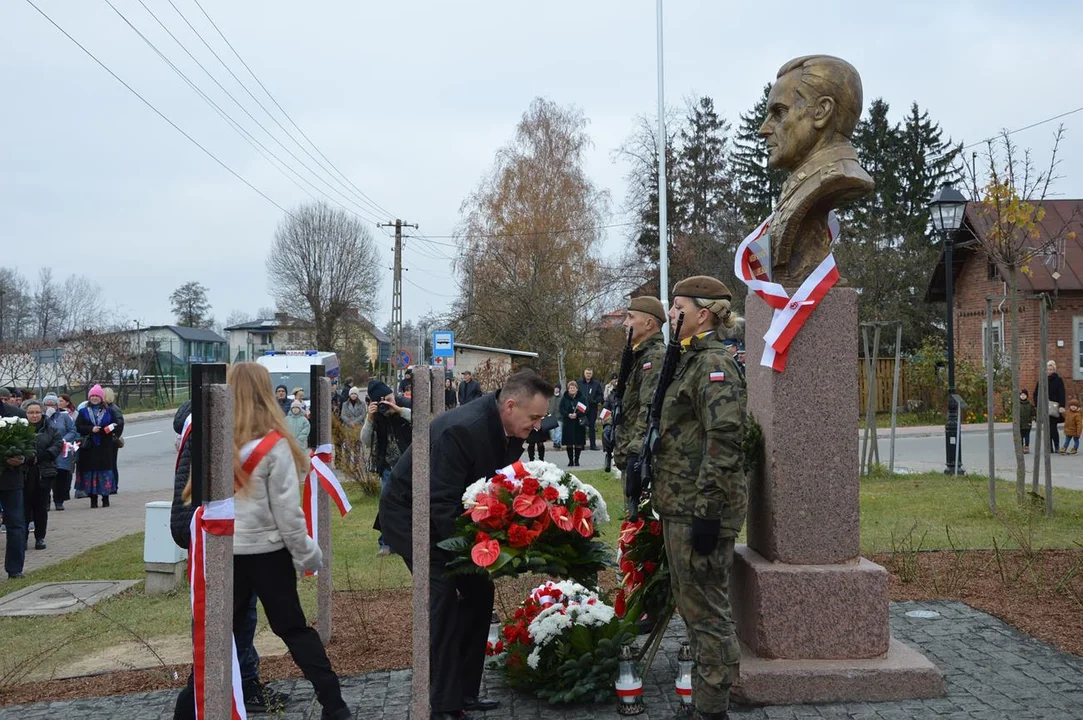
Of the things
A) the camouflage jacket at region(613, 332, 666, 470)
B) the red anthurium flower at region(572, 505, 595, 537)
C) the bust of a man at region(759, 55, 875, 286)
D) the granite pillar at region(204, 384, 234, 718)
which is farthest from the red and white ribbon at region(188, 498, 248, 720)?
the bust of a man at region(759, 55, 875, 286)

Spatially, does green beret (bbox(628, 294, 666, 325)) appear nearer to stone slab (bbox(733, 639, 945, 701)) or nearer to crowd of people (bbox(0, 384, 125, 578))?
stone slab (bbox(733, 639, 945, 701))

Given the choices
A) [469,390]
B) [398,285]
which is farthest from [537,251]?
[469,390]

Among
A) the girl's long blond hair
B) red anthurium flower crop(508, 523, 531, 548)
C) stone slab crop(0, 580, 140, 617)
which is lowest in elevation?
stone slab crop(0, 580, 140, 617)

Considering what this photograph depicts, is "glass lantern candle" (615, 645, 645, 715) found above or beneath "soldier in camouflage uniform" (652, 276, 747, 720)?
beneath

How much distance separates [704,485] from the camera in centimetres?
475

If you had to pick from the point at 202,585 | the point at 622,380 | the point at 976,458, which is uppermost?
the point at 622,380

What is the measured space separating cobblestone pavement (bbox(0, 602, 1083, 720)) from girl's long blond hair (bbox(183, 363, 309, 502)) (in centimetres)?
156

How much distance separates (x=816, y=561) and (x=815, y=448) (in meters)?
0.62

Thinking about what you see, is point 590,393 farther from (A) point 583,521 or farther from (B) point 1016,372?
(A) point 583,521

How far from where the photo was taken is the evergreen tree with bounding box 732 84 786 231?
50.3 m

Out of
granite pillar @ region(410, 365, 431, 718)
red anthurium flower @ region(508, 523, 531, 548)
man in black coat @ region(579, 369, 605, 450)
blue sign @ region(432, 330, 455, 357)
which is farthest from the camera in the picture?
blue sign @ region(432, 330, 455, 357)

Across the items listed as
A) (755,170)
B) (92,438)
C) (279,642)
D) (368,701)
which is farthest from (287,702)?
(755,170)

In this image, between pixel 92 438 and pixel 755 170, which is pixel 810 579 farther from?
pixel 755 170

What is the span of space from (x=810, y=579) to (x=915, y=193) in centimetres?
5055
